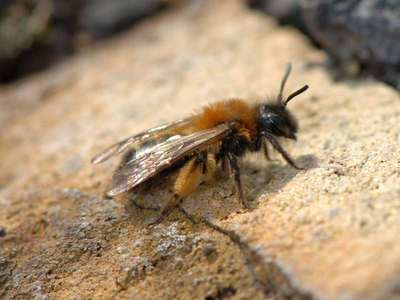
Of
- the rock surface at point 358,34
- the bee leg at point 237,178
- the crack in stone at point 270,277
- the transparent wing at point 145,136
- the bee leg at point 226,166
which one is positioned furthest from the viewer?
the rock surface at point 358,34

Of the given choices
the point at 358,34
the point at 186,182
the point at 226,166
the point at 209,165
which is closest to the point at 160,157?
the point at 186,182

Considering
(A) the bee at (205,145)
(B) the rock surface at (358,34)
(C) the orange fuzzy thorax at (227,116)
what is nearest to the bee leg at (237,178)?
(A) the bee at (205,145)

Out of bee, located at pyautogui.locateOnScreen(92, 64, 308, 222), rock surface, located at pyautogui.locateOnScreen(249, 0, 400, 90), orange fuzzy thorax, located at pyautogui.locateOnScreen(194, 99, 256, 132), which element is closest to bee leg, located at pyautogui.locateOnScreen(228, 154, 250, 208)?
bee, located at pyautogui.locateOnScreen(92, 64, 308, 222)

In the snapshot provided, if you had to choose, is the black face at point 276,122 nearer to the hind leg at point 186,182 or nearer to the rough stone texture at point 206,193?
the rough stone texture at point 206,193

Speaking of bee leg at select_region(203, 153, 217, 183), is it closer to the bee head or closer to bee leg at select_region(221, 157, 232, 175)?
bee leg at select_region(221, 157, 232, 175)

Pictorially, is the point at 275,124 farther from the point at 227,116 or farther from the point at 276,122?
the point at 227,116

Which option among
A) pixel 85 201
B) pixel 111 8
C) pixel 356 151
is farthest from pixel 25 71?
pixel 356 151

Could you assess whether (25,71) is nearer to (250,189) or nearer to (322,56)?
(322,56)

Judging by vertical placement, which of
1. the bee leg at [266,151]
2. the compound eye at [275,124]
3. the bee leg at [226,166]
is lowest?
the bee leg at [266,151]

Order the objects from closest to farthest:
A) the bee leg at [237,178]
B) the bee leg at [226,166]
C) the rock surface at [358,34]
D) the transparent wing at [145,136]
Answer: the bee leg at [237,178] → the bee leg at [226,166] → the transparent wing at [145,136] → the rock surface at [358,34]
